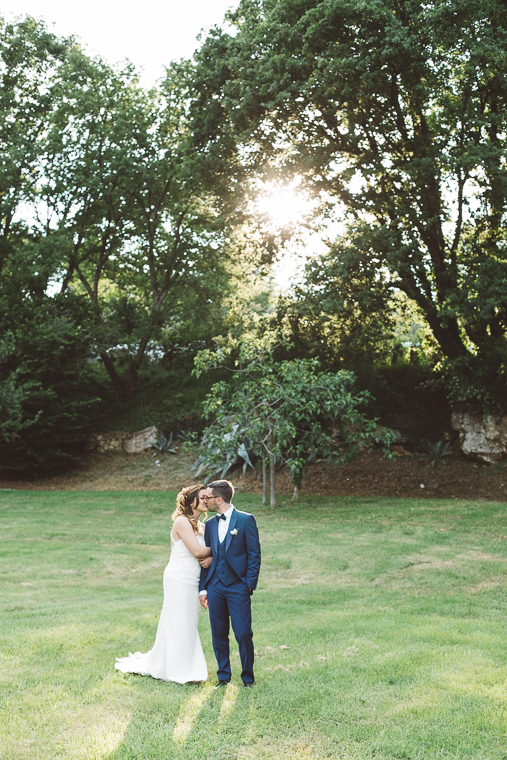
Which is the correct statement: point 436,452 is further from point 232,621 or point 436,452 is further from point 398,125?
point 232,621

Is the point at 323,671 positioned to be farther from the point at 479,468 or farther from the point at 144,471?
the point at 144,471

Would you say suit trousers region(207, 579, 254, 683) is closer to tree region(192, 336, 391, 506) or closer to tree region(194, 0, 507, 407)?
tree region(192, 336, 391, 506)

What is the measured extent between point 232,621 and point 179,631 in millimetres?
591

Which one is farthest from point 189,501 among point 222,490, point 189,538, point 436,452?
point 436,452

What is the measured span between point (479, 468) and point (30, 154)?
69.4ft

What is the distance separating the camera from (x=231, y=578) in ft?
17.6

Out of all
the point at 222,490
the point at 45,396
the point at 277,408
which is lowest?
the point at 222,490

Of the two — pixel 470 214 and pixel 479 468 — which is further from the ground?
pixel 470 214

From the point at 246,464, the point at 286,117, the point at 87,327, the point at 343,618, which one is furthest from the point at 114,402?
the point at 343,618

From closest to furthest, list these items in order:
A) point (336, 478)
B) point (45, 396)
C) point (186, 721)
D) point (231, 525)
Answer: point (186, 721)
point (231, 525)
point (336, 478)
point (45, 396)

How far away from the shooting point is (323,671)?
5695 mm

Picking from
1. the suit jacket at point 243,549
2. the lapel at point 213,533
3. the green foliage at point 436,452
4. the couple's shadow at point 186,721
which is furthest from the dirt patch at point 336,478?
the couple's shadow at point 186,721

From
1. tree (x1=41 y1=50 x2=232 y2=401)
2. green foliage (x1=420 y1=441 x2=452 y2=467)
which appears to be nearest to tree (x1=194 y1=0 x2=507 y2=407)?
green foliage (x1=420 y1=441 x2=452 y2=467)

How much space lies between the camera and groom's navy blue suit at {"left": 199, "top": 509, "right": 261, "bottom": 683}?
5270 mm
